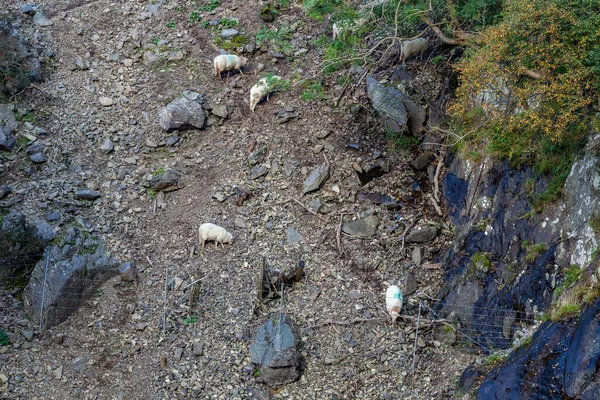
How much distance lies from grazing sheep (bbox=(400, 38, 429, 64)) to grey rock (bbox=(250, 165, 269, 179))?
373cm

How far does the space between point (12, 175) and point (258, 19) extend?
6.80 meters

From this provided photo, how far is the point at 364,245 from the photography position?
11.6 m

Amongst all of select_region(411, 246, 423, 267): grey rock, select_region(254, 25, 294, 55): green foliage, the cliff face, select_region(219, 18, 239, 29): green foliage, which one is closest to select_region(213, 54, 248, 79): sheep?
select_region(254, 25, 294, 55): green foliage

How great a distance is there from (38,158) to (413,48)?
793cm

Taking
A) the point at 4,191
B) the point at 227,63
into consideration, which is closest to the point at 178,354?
the point at 4,191

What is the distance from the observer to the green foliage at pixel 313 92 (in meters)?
13.4

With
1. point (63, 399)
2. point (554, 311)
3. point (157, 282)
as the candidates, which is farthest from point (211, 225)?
point (554, 311)

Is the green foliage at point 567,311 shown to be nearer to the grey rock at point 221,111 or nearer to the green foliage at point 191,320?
the green foliage at point 191,320

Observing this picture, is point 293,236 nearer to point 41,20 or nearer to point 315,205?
point 315,205

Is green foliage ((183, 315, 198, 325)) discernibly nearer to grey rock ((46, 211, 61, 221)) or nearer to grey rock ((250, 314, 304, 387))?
grey rock ((250, 314, 304, 387))

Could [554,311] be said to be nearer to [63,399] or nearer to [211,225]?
[211,225]

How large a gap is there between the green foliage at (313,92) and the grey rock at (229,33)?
104 inches

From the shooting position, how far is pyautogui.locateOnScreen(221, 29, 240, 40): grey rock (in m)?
15.5

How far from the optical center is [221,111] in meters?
14.0
